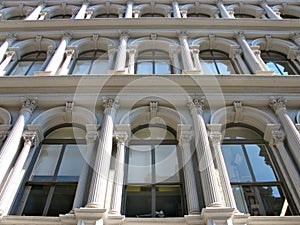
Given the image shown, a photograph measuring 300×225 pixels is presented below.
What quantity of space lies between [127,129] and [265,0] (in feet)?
42.8

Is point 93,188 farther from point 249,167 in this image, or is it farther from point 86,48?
point 86,48

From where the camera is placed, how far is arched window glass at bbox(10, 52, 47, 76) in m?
14.0

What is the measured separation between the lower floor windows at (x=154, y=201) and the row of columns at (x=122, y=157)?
0.41 m

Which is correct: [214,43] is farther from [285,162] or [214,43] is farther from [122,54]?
[285,162]

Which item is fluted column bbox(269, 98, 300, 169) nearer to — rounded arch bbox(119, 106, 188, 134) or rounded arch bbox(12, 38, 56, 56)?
rounded arch bbox(119, 106, 188, 134)

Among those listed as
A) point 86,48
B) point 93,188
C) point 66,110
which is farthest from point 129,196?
point 86,48

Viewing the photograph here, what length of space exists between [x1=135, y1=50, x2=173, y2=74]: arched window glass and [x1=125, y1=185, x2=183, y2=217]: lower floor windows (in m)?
5.89

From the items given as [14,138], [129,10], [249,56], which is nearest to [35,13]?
[129,10]

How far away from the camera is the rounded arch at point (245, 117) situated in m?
10.5

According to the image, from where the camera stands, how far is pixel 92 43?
15258 millimetres

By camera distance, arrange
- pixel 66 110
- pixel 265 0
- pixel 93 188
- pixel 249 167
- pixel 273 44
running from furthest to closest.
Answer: pixel 265 0
pixel 273 44
pixel 66 110
pixel 249 167
pixel 93 188

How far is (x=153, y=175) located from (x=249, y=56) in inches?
271

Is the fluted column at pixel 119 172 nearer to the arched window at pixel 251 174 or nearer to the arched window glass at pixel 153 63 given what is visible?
the arched window at pixel 251 174

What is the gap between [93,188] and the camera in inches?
314
